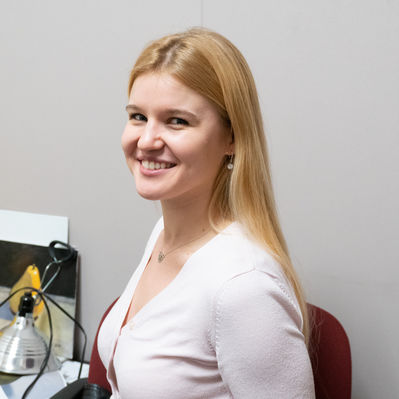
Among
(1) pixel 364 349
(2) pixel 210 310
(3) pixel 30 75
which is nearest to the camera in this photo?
(2) pixel 210 310

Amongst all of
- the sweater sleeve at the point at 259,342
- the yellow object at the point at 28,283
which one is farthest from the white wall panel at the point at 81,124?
the sweater sleeve at the point at 259,342

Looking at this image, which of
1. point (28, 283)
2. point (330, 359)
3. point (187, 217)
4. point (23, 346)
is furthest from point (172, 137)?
point (28, 283)

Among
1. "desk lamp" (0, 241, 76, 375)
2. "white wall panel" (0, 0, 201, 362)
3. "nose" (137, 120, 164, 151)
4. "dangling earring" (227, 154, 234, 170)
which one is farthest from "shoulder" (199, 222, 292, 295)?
"desk lamp" (0, 241, 76, 375)

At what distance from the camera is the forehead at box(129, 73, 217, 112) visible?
2.88ft

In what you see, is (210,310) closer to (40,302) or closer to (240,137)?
(240,137)

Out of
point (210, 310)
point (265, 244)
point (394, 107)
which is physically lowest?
point (210, 310)

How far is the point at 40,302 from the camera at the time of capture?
5.44 ft

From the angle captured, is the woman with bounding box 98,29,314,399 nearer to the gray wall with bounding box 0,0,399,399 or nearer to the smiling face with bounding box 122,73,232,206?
the smiling face with bounding box 122,73,232,206

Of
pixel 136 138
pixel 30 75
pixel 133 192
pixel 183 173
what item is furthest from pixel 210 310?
pixel 30 75

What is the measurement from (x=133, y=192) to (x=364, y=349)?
79 centimetres

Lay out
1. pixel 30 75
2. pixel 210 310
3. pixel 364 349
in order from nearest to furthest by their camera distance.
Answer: pixel 210 310
pixel 364 349
pixel 30 75

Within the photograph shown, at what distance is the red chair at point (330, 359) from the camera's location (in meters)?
1.07

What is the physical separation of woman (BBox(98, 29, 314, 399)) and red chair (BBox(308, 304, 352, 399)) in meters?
0.13

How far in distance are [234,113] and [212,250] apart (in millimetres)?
259
